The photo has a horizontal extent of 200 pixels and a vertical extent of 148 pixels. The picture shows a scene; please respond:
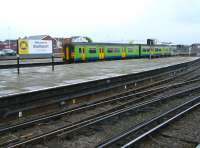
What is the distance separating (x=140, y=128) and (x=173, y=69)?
20.4 meters

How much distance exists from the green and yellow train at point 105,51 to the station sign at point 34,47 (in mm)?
11497

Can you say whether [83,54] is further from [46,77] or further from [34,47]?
[46,77]

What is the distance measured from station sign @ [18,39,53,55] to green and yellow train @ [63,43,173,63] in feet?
37.7

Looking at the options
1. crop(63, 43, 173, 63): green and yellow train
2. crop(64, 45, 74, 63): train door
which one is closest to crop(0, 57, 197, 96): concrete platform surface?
crop(64, 45, 74, 63): train door

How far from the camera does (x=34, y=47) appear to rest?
2303 centimetres

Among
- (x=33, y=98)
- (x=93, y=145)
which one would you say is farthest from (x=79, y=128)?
(x=33, y=98)

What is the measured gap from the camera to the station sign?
877 inches

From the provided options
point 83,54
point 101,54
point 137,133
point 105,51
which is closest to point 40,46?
point 83,54

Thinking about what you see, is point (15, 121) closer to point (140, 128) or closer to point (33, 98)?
point (33, 98)

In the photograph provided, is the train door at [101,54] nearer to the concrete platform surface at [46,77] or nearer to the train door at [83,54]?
the train door at [83,54]

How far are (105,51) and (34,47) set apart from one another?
731 inches

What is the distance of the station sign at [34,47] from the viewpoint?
2228 centimetres

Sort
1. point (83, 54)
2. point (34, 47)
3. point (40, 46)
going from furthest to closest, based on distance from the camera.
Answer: point (83, 54)
point (40, 46)
point (34, 47)

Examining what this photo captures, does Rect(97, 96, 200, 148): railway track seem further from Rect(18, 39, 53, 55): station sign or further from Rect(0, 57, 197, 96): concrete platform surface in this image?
Rect(18, 39, 53, 55): station sign
